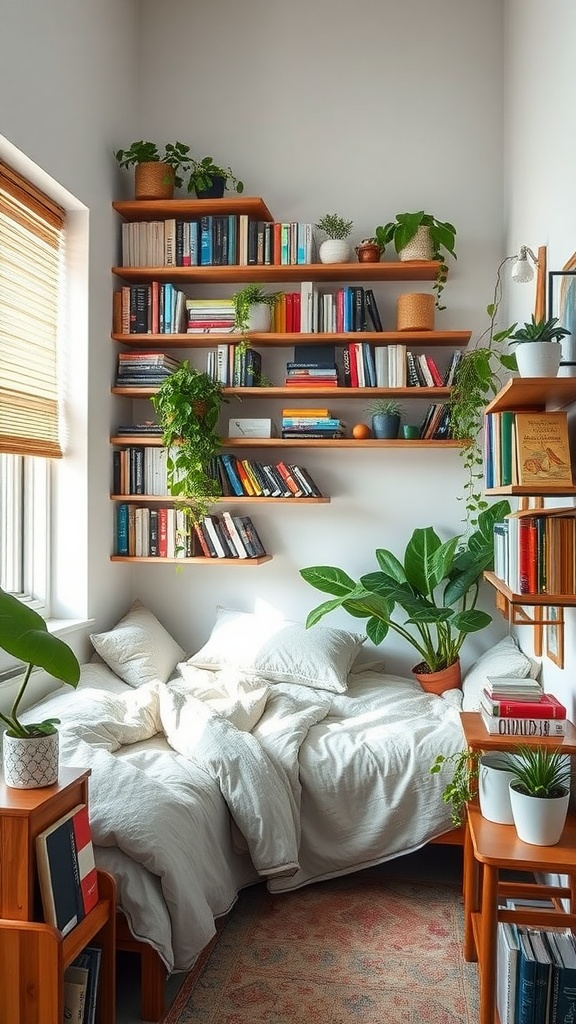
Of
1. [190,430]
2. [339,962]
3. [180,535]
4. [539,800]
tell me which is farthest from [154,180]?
[339,962]

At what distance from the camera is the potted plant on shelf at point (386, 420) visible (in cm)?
388

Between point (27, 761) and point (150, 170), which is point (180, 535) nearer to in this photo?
point (150, 170)

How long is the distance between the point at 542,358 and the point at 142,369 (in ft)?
7.29

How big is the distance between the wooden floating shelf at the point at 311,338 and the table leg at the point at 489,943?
2328 millimetres

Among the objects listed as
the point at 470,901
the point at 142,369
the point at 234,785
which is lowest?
the point at 470,901

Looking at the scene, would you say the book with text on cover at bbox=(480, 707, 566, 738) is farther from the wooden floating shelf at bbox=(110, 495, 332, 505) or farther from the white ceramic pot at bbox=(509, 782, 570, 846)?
the wooden floating shelf at bbox=(110, 495, 332, 505)

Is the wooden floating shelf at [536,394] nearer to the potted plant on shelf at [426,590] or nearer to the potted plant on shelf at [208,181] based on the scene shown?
the potted plant on shelf at [426,590]

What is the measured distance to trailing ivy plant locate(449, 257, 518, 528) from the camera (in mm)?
3779

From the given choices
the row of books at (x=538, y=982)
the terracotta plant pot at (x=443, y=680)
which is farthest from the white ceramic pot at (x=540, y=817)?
the terracotta plant pot at (x=443, y=680)

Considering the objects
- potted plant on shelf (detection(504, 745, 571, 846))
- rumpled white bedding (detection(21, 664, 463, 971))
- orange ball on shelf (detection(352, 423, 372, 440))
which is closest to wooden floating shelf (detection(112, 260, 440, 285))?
orange ball on shelf (detection(352, 423, 372, 440))

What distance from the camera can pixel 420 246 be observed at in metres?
3.86

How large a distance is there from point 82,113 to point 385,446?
1.81m

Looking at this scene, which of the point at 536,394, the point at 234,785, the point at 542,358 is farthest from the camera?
the point at 234,785

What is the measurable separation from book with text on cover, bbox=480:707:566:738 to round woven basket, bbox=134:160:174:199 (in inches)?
105
